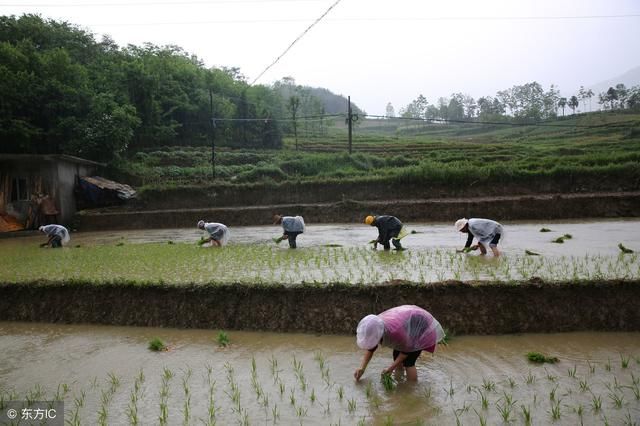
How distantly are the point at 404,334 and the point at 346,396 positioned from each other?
90 centimetres

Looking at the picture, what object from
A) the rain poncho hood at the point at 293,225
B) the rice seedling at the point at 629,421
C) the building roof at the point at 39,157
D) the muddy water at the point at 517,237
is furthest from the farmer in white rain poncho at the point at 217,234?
the building roof at the point at 39,157

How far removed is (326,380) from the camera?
18.1 feet

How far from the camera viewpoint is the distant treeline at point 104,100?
25.8m

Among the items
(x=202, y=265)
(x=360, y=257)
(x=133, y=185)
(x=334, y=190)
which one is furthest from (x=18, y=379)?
(x=133, y=185)

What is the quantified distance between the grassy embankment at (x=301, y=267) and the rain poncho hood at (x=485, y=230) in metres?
0.61

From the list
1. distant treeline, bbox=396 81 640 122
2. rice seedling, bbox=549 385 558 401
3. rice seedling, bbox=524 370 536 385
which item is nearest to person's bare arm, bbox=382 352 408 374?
rice seedling, bbox=524 370 536 385

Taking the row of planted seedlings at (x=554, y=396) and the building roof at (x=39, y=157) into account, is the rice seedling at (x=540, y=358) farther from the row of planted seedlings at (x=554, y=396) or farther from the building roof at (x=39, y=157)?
the building roof at (x=39, y=157)

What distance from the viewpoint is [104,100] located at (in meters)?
28.0

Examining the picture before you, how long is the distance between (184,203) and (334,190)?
823 cm

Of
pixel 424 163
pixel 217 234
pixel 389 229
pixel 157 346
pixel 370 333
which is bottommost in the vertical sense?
pixel 157 346

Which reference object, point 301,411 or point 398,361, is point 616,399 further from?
point 301,411

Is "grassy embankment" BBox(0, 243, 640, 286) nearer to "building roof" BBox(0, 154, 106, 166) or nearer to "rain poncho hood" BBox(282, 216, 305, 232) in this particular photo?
"rain poncho hood" BBox(282, 216, 305, 232)

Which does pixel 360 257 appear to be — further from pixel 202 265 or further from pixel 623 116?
pixel 623 116

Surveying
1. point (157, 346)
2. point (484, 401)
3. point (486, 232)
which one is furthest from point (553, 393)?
point (486, 232)
